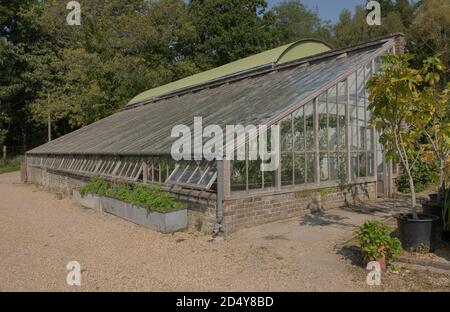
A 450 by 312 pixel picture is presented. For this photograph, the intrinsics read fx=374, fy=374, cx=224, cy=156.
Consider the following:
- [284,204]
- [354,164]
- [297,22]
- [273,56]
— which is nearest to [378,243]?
[284,204]

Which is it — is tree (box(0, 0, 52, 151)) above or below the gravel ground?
above

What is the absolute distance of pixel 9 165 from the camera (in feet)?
105

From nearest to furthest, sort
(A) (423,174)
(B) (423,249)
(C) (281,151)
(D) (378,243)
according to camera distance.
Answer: (D) (378,243) → (B) (423,249) → (C) (281,151) → (A) (423,174)

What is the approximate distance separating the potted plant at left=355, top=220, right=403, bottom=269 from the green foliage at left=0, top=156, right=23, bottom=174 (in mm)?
31737

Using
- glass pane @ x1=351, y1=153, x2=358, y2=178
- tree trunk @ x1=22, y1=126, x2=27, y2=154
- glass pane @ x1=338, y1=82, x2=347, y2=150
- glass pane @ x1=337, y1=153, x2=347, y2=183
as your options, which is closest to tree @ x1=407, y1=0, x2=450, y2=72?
glass pane @ x1=338, y1=82, x2=347, y2=150

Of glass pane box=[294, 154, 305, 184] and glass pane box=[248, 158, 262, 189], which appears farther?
glass pane box=[294, 154, 305, 184]

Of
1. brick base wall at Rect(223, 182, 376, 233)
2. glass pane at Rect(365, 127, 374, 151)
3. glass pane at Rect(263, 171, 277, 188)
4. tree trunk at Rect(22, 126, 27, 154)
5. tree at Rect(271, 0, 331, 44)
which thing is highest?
Result: tree at Rect(271, 0, 331, 44)

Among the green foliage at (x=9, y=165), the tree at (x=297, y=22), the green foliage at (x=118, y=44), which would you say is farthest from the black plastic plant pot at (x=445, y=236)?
the tree at (x=297, y=22)

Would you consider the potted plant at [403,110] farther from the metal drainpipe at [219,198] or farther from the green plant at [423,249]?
the metal drainpipe at [219,198]

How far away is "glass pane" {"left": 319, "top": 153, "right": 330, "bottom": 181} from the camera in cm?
1043

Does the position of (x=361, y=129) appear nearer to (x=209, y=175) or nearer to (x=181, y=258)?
(x=209, y=175)

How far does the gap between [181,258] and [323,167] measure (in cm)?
535

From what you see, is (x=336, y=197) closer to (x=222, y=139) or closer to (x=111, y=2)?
(x=222, y=139)

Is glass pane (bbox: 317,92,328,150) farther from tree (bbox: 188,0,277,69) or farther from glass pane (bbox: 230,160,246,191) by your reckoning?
tree (bbox: 188,0,277,69)
